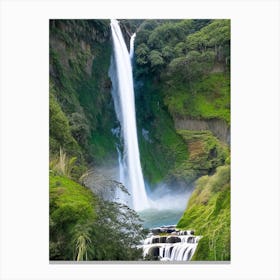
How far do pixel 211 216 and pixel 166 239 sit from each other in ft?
2.16

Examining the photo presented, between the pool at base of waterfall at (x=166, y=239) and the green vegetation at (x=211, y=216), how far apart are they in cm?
8

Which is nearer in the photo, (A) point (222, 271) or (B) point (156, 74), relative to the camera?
(A) point (222, 271)

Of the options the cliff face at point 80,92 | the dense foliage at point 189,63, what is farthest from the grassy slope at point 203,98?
the cliff face at point 80,92

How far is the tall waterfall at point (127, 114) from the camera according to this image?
8.20 meters

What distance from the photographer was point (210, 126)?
8.24m

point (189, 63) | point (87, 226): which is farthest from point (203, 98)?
point (87, 226)

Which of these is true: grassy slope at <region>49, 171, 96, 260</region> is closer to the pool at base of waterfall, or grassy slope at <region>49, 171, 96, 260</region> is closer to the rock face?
the pool at base of waterfall

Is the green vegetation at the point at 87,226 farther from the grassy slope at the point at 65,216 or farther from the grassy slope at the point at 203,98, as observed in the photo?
the grassy slope at the point at 203,98

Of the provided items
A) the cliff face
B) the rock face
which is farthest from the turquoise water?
the rock face

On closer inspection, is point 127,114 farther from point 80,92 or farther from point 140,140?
point 80,92
